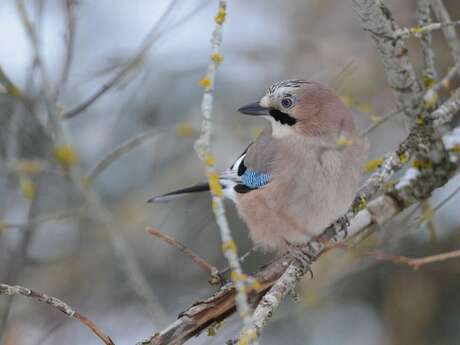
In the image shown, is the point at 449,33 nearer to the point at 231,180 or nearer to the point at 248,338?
the point at 231,180

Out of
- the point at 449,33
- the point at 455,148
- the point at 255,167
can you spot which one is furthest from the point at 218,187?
the point at 255,167

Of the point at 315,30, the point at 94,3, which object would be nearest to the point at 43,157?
the point at 94,3

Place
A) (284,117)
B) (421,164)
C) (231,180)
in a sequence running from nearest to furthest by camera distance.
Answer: (421,164) < (284,117) < (231,180)

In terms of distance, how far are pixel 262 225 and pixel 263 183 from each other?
10.3 inches

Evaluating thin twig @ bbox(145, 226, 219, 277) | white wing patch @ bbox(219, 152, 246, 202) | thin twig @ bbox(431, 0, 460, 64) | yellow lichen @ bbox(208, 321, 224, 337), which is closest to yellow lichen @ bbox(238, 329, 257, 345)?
thin twig @ bbox(145, 226, 219, 277)

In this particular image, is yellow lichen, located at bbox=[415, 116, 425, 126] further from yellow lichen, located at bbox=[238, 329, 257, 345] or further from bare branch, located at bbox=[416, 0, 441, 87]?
yellow lichen, located at bbox=[238, 329, 257, 345]

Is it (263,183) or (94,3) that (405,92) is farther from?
(94,3)

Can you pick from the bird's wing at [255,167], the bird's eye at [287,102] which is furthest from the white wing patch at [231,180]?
the bird's eye at [287,102]

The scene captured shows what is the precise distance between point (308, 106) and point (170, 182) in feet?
7.31

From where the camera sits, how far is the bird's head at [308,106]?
159 inches

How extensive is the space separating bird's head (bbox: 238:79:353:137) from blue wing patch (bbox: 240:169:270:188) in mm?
391

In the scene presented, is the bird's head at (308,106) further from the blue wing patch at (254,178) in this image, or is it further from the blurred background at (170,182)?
the blue wing patch at (254,178)

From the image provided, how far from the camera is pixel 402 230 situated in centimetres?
376

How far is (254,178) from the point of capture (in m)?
4.36
